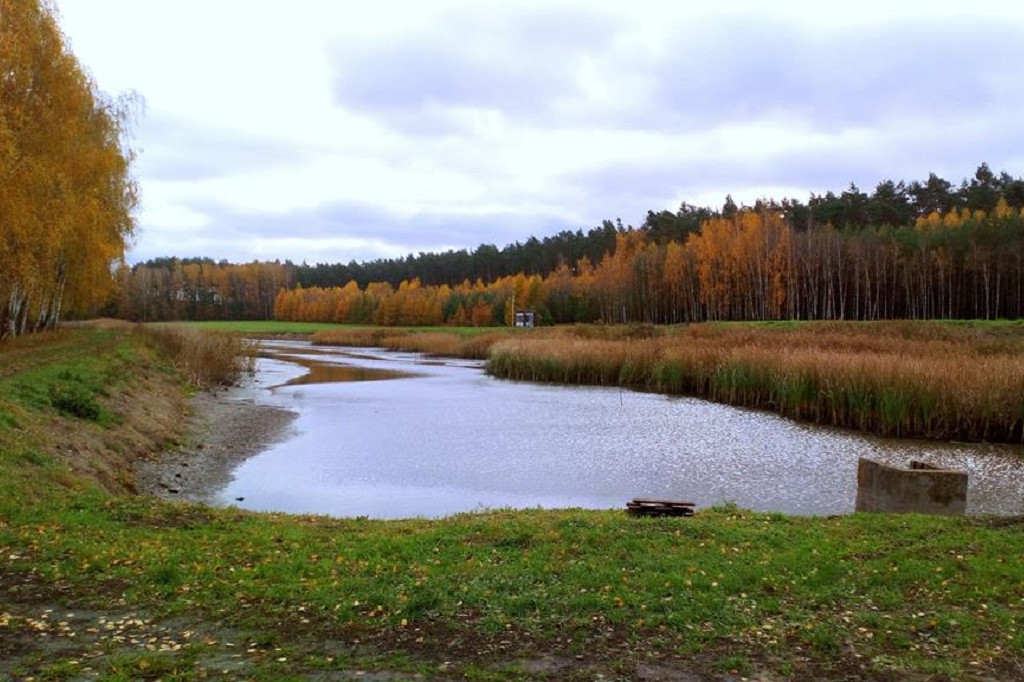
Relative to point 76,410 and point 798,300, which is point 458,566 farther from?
point 798,300

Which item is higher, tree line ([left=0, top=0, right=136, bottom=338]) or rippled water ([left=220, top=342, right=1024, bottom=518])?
tree line ([left=0, top=0, right=136, bottom=338])

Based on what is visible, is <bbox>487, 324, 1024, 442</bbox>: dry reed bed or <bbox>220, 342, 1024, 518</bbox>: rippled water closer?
<bbox>220, 342, 1024, 518</bbox>: rippled water

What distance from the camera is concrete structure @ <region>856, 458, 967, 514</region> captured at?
10.2m

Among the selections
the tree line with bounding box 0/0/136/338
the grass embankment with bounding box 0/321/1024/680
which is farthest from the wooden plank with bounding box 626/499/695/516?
the tree line with bounding box 0/0/136/338

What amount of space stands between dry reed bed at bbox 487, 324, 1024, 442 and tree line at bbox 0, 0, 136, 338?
2340cm

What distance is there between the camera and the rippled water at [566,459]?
47.4 ft

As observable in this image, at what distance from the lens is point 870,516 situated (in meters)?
9.22

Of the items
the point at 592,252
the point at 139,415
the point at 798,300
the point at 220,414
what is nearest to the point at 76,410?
the point at 139,415

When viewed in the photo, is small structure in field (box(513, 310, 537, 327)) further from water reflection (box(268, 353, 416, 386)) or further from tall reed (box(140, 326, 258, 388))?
tall reed (box(140, 326, 258, 388))

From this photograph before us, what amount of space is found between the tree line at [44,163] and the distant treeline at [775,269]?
14.2m

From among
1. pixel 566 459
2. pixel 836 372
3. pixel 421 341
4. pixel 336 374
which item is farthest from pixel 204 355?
pixel 421 341

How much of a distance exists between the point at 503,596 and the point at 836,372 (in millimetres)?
21864

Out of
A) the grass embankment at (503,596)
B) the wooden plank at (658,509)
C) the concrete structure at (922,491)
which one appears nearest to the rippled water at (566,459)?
the concrete structure at (922,491)

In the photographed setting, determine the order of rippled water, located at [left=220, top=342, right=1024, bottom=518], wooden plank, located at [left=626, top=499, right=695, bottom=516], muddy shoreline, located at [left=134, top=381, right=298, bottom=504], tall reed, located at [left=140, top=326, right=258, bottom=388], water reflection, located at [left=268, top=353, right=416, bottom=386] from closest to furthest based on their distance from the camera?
1. wooden plank, located at [left=626, top=499, right=695, bottom=516]
2. rippled water, located at [left=220, top=342, right=1024, bottom=518]
3. muddy shoreline, located at [left=134, top=381, right=298, bottom=504]
4. tall reed, located at [left=140, top=326, right=258, bottom=388]
5. water reflection, located at [left=268, top=353, right=416, bottom=386]
